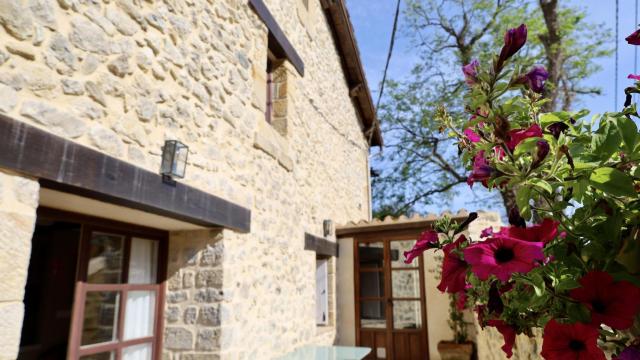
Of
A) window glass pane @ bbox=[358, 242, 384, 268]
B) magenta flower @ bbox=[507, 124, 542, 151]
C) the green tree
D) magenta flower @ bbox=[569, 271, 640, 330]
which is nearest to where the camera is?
magenta flower @ bbox=[569, 271, 640, 330]

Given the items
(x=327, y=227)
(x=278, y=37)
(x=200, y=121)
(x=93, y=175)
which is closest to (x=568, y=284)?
(x=93, y=175)

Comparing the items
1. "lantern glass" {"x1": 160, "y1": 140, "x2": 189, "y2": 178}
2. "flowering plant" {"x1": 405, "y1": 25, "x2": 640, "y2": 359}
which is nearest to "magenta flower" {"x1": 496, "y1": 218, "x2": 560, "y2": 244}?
"flowering plant" {"x1": 405, "y1": 25, "x2": 640, "y2": 359}

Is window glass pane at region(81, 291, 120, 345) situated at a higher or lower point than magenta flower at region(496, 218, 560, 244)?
lower

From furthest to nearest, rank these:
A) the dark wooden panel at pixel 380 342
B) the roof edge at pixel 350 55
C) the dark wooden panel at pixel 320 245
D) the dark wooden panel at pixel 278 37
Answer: the roof edge at pixel 350 55
the dark wooden panel at pixel 380 342
the dark wooden panel at pixel 320 245
the dark wooden panel at pixel 278 37

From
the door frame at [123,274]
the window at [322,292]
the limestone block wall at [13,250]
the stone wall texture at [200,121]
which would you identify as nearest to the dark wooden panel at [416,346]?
the window at [322,292]

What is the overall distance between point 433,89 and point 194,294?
41.5 ft

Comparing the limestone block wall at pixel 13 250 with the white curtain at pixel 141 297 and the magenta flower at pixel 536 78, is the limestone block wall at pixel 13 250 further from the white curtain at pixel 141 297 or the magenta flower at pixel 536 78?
the magenta flower at pixel 536 78

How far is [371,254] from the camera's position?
24.1ft

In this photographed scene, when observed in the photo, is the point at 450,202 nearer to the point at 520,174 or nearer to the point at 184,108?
the point at 184,108

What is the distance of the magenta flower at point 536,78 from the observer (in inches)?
32.3

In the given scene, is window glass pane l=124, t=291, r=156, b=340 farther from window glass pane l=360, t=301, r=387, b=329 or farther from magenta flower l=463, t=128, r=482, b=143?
window glass pane l=360, t=301, r=387, b=329

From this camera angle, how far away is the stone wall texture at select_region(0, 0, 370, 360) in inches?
79.0

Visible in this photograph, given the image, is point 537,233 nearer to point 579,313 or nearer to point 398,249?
point 579,313

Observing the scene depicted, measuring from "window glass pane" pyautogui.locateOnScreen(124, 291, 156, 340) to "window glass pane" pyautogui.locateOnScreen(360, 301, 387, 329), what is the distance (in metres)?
4.52
